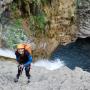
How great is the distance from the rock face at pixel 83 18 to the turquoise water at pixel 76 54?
1.32 m

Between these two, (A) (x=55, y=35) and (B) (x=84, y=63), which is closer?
(A) (x=55, y=35)

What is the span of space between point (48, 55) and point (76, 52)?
10.2ft

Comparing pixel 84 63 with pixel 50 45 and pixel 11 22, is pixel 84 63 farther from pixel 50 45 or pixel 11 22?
pixel 11 22

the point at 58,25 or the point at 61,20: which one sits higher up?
the point at 61,20

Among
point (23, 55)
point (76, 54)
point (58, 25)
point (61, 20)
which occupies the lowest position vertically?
point (76, 54)

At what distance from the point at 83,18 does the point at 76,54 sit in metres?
2.28

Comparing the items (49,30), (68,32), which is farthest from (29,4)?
(68,32)

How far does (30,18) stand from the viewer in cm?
1510

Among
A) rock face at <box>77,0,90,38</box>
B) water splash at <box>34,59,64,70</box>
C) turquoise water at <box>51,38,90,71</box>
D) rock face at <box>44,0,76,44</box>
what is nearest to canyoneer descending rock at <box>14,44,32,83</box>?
water splash at <box>34,59,64,70</box>

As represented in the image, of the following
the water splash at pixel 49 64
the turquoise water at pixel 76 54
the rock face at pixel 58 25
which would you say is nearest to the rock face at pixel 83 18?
the rock face at pixel 58 25

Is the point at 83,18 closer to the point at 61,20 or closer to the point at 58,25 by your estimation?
the point at 61,20

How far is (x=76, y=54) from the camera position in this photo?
60.5 ft

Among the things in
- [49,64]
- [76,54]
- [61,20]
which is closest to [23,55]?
[49,64]

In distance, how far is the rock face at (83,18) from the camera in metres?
16.7
